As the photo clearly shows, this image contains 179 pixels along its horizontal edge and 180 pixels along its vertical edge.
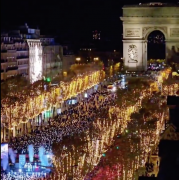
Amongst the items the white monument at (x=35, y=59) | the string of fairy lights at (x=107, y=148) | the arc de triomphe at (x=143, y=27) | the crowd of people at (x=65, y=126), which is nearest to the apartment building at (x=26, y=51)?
the white monument at (x=35, y=59)

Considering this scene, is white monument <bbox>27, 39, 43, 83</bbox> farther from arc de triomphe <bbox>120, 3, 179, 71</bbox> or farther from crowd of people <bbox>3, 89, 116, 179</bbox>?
crowd of people <bbox>3, 89, 116, 179</bbox>

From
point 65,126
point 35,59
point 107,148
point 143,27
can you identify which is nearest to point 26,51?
point 35,59

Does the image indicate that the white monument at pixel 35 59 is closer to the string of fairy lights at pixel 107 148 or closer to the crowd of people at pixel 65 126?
the crowd of people at pixel 65 126

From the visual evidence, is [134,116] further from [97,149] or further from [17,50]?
[17,50]

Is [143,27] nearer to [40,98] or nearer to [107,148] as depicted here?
[40,98]

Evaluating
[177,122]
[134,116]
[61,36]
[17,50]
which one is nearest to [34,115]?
[134,116]

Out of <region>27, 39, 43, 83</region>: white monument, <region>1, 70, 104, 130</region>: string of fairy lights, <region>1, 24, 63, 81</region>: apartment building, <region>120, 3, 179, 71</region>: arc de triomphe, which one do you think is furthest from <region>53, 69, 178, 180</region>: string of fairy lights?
<region>120, 3, 179, 71</region>: arc de triomphe

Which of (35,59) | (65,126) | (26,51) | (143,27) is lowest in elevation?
(65,126)
